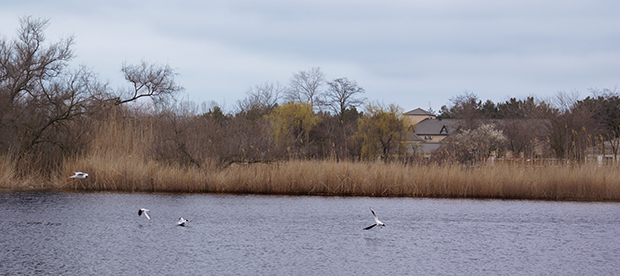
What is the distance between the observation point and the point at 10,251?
10031 mm

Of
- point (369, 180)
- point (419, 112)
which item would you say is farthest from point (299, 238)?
point (419, 112)

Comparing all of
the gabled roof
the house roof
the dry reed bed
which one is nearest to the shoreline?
the dry reed bed

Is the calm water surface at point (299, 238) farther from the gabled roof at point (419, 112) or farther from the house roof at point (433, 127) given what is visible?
the gabled roof at point (419, 112)

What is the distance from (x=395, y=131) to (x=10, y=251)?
41.4 metres

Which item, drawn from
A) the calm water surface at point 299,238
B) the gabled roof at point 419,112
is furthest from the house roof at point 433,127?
the calm water surface at point 299,238

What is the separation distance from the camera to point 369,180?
20.1 meters

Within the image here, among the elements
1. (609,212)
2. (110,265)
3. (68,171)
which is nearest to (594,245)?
(609,212)

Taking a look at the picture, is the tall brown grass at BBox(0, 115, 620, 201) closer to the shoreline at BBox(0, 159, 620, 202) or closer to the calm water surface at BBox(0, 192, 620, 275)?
the shoreline at BBox(0, 159, 620, 202)

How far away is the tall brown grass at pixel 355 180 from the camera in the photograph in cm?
1998

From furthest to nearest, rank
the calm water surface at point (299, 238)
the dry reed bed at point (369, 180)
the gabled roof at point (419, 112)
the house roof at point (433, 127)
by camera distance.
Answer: the gabled roof at point (419, 112) → the house roof at point (433, 127) → the dry reed bed at point (369, 180) → the calm water surface at point (299, 238)

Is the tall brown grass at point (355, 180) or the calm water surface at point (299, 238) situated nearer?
the calm water surface at point (299, 238)

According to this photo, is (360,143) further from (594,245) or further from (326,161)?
(594,245)

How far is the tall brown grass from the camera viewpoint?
1998 cm

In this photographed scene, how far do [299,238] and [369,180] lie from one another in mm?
8746
